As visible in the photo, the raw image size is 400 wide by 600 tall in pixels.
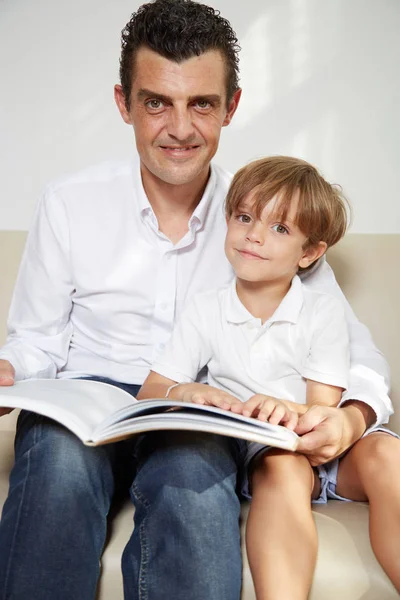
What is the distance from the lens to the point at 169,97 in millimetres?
1705

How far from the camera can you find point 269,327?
1671 millimetres

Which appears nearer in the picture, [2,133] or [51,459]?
[51,459]

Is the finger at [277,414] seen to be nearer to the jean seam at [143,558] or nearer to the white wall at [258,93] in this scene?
the jean seam at [143,558]

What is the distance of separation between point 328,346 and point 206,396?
1.08 ft

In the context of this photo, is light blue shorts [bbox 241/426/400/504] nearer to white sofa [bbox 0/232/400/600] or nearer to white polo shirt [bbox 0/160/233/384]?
white sofa [bbox 0/232/400/600]

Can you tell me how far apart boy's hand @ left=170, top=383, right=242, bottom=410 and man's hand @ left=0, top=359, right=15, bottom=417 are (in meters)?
0.31

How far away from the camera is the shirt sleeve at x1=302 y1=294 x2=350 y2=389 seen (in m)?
1.61

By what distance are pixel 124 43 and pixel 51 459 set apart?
1084mm

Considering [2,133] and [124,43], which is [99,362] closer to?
[124,43]

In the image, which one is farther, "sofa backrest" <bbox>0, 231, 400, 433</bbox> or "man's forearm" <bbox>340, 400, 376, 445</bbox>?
"sofa backrest" <bbox>0, 231, 400, 433</bbox>

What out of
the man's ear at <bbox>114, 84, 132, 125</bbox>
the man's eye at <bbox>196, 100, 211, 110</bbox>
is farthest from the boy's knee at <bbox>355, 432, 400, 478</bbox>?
the man's ear at <bbox>114, 84, 132, 125</bbox>

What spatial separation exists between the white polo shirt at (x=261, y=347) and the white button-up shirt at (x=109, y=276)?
0.45 feet

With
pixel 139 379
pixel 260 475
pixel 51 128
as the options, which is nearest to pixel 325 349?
pixel 260 475

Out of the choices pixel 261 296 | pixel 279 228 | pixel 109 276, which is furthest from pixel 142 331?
pixel 279 228
